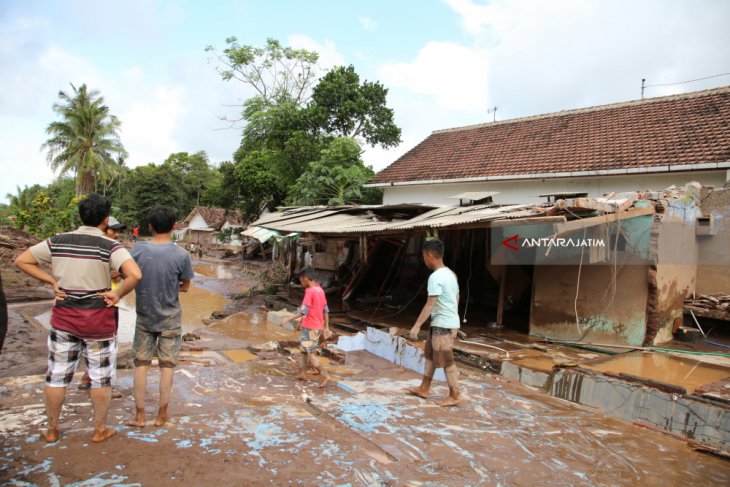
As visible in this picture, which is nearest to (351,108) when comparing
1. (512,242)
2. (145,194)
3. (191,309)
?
(191,309)

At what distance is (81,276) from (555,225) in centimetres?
638

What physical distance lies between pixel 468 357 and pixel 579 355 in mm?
1777

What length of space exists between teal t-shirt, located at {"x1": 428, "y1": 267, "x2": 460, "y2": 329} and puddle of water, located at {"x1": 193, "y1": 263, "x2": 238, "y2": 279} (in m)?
19.4

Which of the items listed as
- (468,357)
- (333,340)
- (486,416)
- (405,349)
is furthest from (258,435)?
(333,340)

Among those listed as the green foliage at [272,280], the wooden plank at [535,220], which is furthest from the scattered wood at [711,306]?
the green foliage at [272,280]

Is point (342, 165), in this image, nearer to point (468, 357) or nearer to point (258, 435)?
point (468, 357)

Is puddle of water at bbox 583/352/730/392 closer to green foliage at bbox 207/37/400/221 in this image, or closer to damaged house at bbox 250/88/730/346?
damaged house at bbox 250/88/730/346

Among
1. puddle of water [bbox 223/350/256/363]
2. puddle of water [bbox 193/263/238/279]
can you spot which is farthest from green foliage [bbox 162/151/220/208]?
puddle of water [bbox 223/350/256/363]

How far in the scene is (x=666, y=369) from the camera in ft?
21.7

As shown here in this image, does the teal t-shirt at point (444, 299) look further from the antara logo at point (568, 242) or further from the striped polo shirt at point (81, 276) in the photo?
the antara logo at point (568, 242)

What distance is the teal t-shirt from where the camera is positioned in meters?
4.64

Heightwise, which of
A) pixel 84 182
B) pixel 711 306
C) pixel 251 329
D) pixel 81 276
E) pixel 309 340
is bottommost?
pixel 251 329

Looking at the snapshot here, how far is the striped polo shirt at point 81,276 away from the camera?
10.2 ft

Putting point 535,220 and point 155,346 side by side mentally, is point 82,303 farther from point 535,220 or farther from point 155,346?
point 535,220
